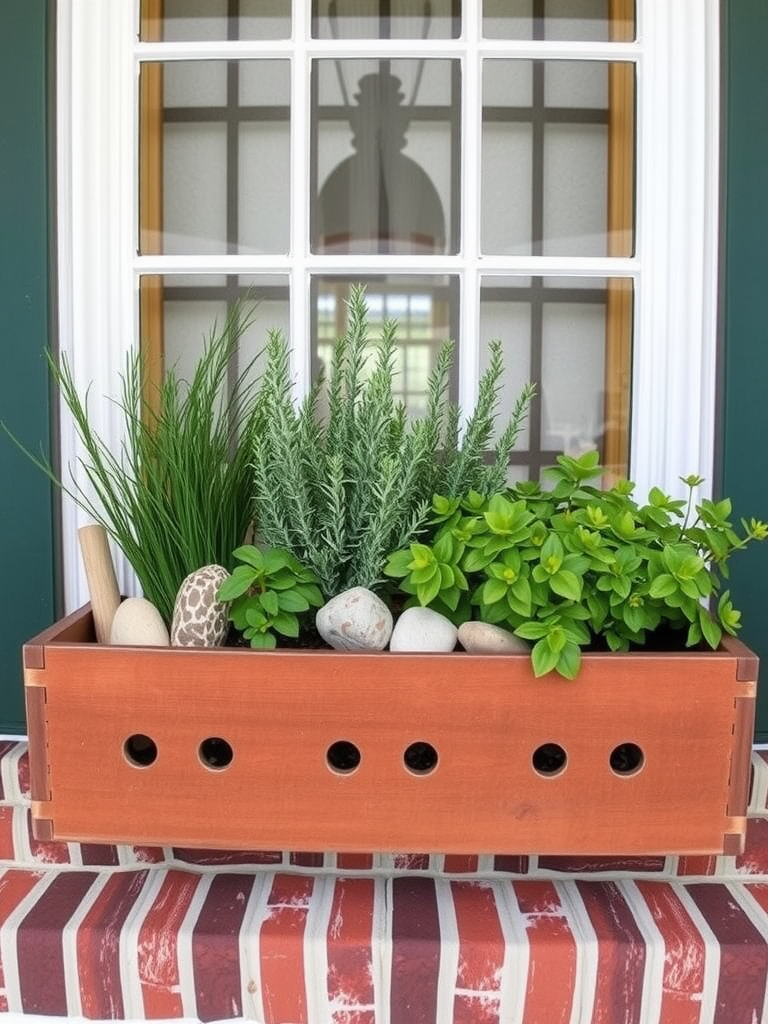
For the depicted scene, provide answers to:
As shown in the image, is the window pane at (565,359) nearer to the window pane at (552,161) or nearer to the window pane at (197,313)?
the window pane at (552,161)

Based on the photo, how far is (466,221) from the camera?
1.45 metres

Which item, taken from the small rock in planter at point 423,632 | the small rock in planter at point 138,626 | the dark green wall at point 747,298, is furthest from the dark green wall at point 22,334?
the dark green wall at point 747,298

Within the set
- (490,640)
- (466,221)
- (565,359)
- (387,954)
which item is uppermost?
(466,221)

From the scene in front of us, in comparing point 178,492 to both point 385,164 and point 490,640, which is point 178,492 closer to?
point 490,640

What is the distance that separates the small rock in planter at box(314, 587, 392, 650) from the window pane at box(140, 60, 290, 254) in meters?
0.75

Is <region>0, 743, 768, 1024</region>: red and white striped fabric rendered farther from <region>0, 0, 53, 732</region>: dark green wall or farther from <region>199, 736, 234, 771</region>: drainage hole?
<region>0, 0, 53, 732</region>: dark green wall

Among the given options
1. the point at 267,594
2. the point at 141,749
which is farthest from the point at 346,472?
Answer: the point at 141,749

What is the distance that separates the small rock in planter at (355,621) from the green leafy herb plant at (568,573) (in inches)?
1.9

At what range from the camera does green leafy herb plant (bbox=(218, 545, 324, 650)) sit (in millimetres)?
1035

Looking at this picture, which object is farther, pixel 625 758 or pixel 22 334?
pixel 22 334

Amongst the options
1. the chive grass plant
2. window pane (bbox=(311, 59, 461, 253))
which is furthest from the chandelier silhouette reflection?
the chive grass plant

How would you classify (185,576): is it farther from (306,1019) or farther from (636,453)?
(636,453)

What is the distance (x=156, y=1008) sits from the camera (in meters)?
1.07

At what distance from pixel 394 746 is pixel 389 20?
4.03ft
